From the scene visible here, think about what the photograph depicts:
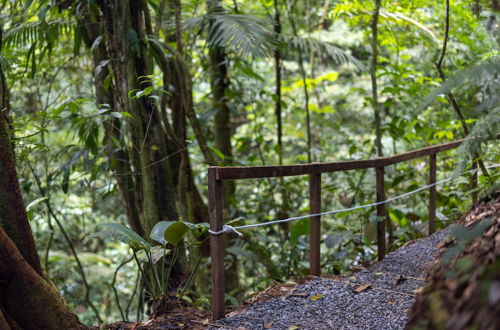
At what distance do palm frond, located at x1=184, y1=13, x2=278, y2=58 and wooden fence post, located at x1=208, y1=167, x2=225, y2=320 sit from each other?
181 centimetres

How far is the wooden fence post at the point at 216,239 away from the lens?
3.03m

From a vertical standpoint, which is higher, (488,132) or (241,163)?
(488,132)

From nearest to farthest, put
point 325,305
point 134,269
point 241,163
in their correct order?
point 325,305 → point 241,163 → point 134,269

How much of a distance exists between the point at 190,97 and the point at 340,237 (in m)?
1.99

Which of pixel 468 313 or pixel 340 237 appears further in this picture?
pixel 340 237

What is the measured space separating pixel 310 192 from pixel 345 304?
38.4 inches

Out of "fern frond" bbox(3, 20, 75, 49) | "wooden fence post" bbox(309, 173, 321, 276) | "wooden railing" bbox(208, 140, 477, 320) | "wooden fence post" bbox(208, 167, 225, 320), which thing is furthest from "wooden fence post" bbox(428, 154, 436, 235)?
"fern frond" bbox(3, 20, 75, 49)

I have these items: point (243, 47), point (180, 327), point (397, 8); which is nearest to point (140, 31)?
point (243, 47)

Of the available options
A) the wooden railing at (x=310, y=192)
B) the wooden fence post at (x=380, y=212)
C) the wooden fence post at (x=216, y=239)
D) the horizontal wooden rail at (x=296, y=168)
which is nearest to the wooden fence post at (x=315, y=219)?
the wooden railing at (x=310, y=192)

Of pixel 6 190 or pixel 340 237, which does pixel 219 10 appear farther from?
pixel 6 190

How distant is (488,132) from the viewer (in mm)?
2350

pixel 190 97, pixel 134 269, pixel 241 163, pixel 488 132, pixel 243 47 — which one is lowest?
pixel 134 269

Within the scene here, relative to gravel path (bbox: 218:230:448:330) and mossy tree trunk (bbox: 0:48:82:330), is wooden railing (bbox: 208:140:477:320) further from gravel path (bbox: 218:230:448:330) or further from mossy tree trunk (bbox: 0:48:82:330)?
mossy tree trunk (bbox: 0:48:82:330)

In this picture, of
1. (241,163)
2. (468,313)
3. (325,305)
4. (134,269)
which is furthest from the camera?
(134,269)
